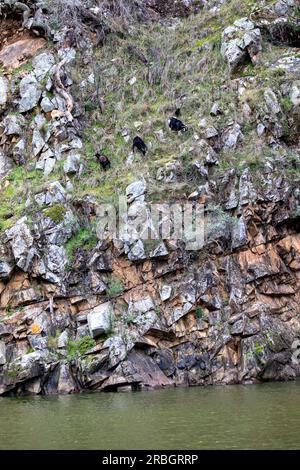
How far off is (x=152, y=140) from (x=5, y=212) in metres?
9.61

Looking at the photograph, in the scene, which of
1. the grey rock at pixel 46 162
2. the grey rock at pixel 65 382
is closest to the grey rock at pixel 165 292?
the grey rock at pixel 65 382

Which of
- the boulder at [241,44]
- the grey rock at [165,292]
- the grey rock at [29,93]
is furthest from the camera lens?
the boulder at [241,44]

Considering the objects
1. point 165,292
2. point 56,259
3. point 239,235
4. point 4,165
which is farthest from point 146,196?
point 4,165

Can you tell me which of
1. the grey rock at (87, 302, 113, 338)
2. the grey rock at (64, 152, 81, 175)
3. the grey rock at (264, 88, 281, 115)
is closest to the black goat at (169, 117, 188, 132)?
the grey rock at (264, 88, 281, 115)

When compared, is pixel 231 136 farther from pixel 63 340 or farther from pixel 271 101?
pixel 63 340

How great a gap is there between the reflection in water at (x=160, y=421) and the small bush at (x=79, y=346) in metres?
3.14

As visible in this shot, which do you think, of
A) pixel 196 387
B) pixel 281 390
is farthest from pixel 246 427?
pixel 196 387

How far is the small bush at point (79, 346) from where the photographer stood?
2552 centimetres

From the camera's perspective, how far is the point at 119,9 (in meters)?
42.1

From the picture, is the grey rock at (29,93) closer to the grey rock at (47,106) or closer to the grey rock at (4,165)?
the grey rock at (47,106)

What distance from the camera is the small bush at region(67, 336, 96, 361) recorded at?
25.5 meters

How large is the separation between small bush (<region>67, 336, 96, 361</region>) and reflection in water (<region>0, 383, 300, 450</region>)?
314 cm

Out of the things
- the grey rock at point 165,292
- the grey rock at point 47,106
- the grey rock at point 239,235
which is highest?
the grey rock at point 47,106

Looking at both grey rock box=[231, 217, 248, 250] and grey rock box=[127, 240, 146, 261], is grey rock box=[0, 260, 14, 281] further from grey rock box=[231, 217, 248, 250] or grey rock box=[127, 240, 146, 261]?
grey rock box=[231, 217, 248, 250]
